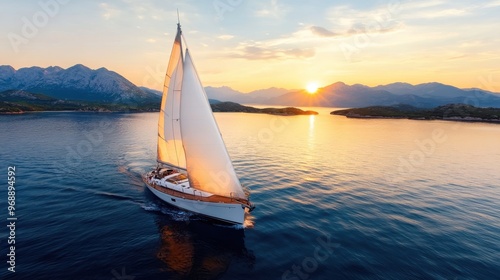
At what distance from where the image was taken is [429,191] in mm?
41156

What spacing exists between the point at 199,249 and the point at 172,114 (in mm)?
18250

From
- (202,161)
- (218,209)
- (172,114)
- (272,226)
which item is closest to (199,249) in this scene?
(218,209)

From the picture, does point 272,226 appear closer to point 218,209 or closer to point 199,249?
point 218,209

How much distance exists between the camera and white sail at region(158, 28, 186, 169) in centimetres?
3148

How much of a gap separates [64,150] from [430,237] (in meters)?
78.3

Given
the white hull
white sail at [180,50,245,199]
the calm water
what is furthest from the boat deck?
the calm water

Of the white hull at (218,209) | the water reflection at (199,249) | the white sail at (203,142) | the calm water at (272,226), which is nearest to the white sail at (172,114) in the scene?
the white sail at (203,142)

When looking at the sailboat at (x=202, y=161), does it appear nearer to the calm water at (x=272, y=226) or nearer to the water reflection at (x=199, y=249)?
the water reflection at (x=199, y=249)

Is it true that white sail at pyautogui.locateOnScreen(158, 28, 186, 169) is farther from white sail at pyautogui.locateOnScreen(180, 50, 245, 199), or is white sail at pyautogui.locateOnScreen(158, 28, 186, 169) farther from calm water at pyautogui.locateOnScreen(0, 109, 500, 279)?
calm water at pyautogui.locateOnScreen(0, 109, 500, 279)

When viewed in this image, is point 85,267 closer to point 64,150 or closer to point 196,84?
point 196,84

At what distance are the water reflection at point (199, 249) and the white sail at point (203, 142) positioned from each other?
447cm

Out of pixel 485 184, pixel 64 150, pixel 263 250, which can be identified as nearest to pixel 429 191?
pixel 485 184

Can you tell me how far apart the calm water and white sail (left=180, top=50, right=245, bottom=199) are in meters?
5.26

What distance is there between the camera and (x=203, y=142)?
27.6m
